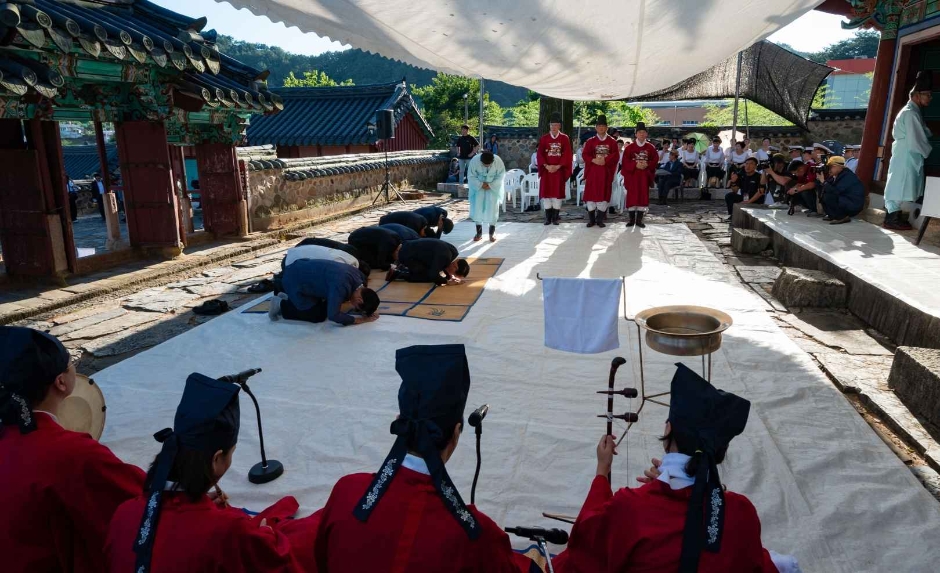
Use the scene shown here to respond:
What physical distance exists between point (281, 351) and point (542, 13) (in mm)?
3375

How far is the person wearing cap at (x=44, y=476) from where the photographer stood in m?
1.83

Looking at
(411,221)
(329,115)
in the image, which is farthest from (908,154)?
(329,115)

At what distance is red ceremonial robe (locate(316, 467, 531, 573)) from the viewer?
1.57 metres

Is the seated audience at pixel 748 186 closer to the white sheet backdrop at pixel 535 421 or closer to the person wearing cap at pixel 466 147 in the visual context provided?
the white sheet backdrop at pixel 535 421

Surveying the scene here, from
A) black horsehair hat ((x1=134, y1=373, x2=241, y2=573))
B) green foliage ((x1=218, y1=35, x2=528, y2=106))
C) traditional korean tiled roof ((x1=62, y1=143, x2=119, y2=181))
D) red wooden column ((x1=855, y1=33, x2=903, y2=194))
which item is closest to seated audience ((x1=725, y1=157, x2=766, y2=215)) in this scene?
red wooden column ((x1=855, y1=33, x2=903, y2=194))

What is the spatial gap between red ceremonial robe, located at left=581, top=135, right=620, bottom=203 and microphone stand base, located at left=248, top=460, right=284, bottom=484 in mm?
7959

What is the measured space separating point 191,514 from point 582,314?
2708 millimetres

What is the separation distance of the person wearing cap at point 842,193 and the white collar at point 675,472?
802cm

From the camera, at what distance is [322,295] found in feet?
16.9

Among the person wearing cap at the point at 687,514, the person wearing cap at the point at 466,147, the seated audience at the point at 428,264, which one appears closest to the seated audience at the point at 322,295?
the seated audience at the point at 428,264

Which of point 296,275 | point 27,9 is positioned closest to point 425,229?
point 296,275

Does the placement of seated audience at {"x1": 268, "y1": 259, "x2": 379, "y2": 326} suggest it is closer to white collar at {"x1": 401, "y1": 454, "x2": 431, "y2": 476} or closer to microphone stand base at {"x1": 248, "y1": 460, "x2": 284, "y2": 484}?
microphone stand base at {"x1": 248, "y1": 460, "x2": 284, "y2": 484}

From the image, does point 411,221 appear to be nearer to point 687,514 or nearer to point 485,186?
point 485,186

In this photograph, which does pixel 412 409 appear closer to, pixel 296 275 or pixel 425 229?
pixel 296 275
